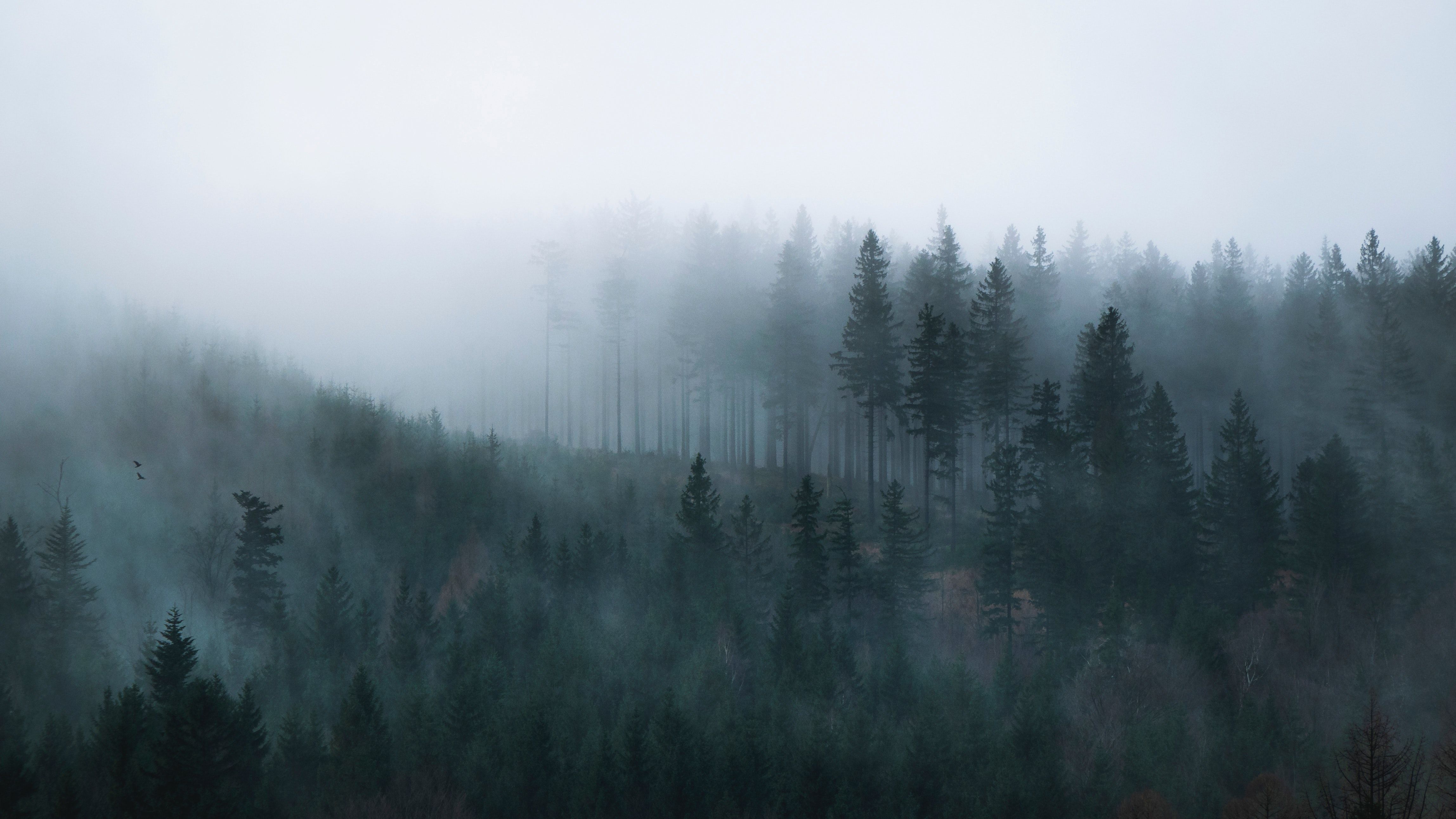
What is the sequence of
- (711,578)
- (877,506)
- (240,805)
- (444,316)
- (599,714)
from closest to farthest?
1. (240,805)
2. (599,714)
3. (711,578)
4. (877,506)
5. (444,316)

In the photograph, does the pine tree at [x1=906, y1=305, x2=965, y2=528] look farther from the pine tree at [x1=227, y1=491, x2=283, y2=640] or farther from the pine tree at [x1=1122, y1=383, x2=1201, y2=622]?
the pine tree at [x1=227, y1=491, x2=283, y2=640]

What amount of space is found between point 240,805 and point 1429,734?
49770mm

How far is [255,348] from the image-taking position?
72312 millimetres

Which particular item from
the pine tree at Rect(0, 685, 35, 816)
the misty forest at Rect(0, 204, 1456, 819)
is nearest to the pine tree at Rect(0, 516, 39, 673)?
the misty forest at Rect(0, 204, 1456, 819)

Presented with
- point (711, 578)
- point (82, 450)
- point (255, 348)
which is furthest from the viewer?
point (255, 348)

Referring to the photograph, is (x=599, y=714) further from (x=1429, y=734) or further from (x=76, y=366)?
(x=76, y=366)

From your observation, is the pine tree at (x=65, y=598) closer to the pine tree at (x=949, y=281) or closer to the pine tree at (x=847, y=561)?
the pine tree at (x=847, y=561)

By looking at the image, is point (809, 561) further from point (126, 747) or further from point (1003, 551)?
point (126, 747)

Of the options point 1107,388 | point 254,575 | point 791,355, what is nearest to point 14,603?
point 254,575

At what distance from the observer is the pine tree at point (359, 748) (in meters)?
36.1

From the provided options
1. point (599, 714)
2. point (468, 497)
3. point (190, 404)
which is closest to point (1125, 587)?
point (599, 714)

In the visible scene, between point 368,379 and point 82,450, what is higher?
point 368,379

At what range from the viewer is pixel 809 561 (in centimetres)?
4675

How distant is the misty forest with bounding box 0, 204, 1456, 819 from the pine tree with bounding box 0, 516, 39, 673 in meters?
0.18
